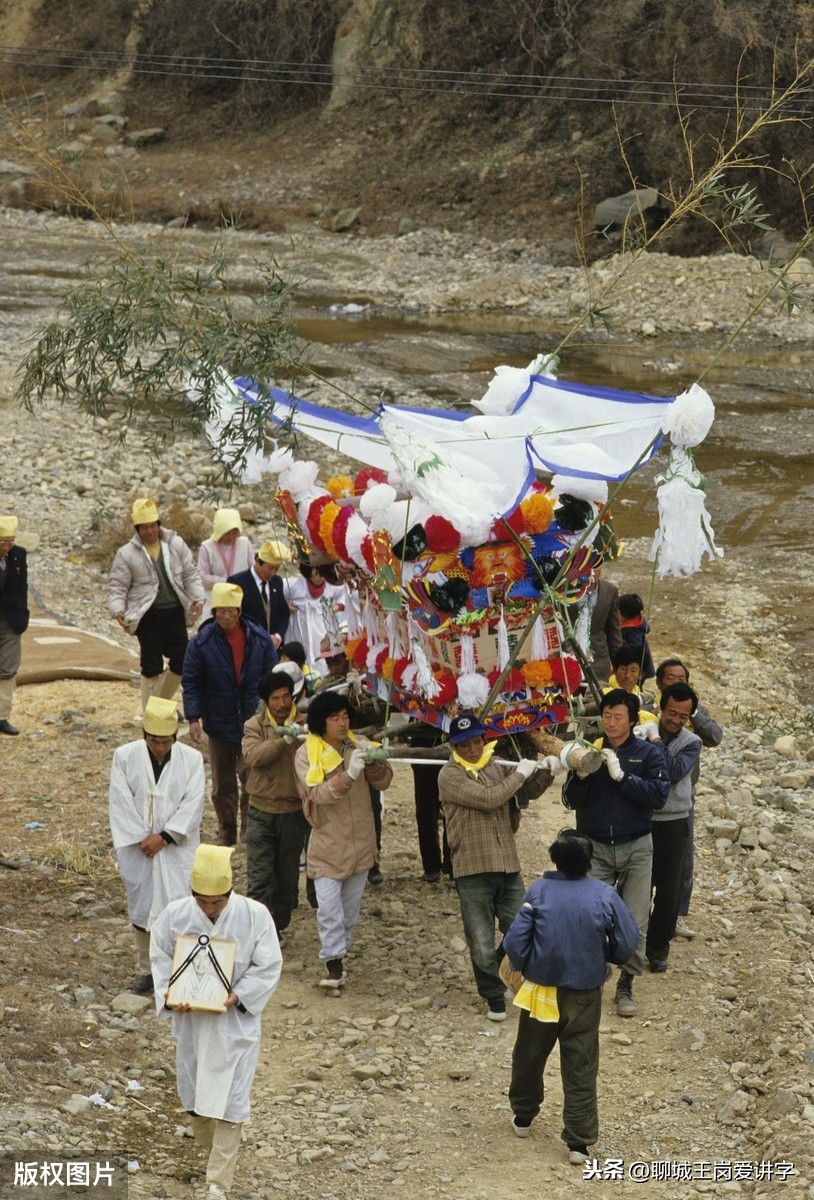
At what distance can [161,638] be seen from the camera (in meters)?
9.15

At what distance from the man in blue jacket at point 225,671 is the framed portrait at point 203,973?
8.46ft

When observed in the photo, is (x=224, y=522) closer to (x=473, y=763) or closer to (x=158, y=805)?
(x=158, y=805)

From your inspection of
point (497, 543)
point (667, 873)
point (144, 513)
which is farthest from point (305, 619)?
point (667, 873)

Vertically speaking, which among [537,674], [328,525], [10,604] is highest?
[328,525]

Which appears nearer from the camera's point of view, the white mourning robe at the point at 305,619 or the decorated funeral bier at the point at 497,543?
the decorated funeral bier at the point at 497,543

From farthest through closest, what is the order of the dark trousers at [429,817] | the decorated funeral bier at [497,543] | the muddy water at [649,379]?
the muddy water at [649,379] → the dark trousers at [429,817] → the decorated funeral bier at [497,543]

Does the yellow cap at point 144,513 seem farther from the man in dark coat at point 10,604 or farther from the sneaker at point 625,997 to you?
the sneaker at point 625,997

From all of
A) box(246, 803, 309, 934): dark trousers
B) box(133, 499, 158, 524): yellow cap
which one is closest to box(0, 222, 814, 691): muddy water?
box(133, 499, 158, 524): yellow cap

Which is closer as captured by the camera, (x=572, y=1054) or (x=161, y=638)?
(x=572, y=1054)

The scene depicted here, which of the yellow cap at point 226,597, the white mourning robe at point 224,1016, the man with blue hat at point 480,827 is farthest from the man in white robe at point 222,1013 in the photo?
the yellow cap at point 226,597

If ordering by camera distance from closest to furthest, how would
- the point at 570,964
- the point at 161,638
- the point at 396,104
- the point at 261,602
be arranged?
the point at 570,964
the point at 261,602
the point at 161,638
the point at 396,104

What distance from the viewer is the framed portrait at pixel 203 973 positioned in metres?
4.86

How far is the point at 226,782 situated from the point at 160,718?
1.82m

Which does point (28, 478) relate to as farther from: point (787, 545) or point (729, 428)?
point (729, 428)
